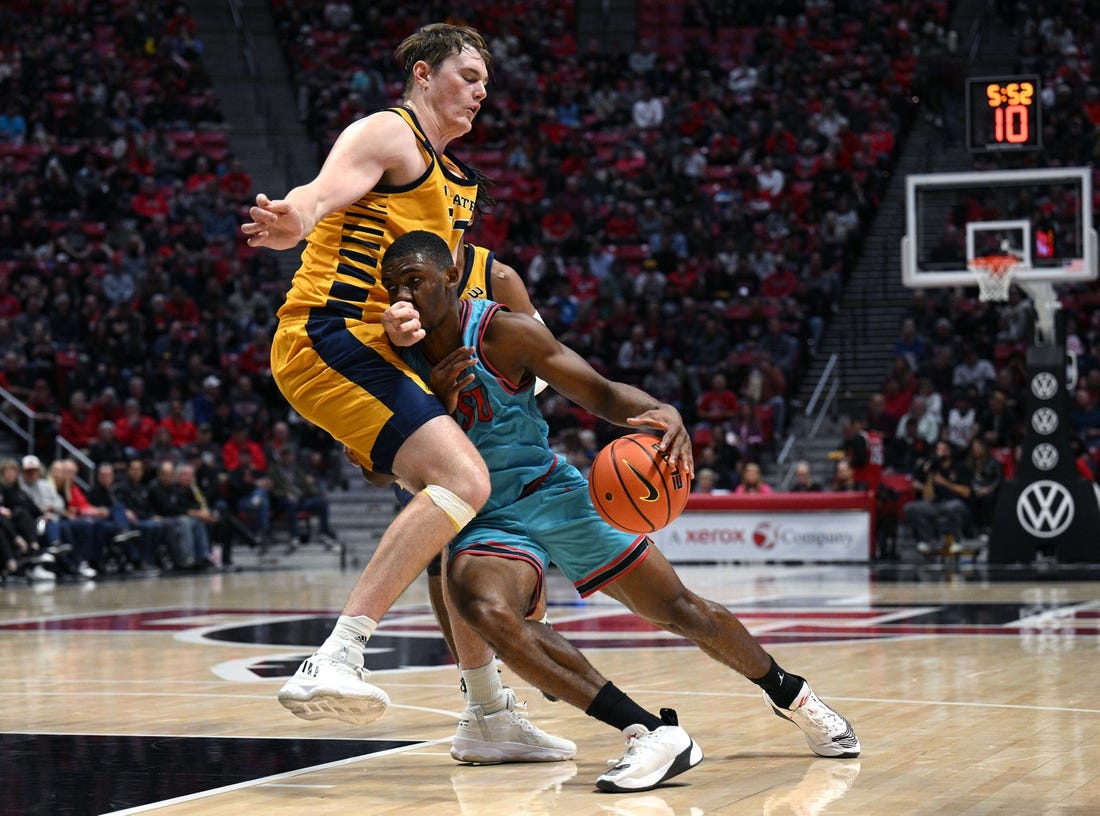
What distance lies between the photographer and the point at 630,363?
19359mm

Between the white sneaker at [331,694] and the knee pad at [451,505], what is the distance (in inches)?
20.3

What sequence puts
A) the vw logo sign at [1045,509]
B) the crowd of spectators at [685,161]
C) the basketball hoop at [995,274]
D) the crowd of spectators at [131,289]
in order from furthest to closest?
the crowd of spectators at [685,161]
the crowd of spectators at [131,289]
the vw logo sign at [1045,509]
the basketball hoop at [995,274]

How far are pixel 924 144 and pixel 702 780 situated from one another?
1894 cm

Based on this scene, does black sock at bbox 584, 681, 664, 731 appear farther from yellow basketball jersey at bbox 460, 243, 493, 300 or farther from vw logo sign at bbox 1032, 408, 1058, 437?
vw logo sign at bbox 1032, 408, 1058, 437

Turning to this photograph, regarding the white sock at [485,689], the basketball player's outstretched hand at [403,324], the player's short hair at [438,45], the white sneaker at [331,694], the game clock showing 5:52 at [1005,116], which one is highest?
the game clock showing 5:52 at [1005,116]

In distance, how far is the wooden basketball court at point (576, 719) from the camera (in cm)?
425

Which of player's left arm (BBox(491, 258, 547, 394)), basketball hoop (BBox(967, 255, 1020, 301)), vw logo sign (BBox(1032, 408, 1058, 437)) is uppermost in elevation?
basketball hoop (BBox(967, 255, 1020, 301))

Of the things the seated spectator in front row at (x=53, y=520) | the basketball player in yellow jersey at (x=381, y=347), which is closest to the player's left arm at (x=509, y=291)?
the basketball player in yellow jersey at (x=381, y=347)

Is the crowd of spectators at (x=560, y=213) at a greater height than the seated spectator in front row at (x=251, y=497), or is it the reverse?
the crowd of spectators at (x=560, y=213)

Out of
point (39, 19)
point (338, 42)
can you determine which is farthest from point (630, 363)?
point (39, 19)

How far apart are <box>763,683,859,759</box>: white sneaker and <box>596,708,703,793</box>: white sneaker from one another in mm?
431

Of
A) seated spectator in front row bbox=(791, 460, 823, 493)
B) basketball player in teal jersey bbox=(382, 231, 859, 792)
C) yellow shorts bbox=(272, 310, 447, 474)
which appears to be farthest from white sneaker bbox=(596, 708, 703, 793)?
seated spectator in front row bbox=(791, 460, 823, 493)

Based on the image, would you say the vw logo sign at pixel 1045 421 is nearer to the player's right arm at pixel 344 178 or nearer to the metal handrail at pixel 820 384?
the metal handrail at pixel 820 384

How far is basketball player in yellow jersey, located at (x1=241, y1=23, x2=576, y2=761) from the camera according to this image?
14.5ft
